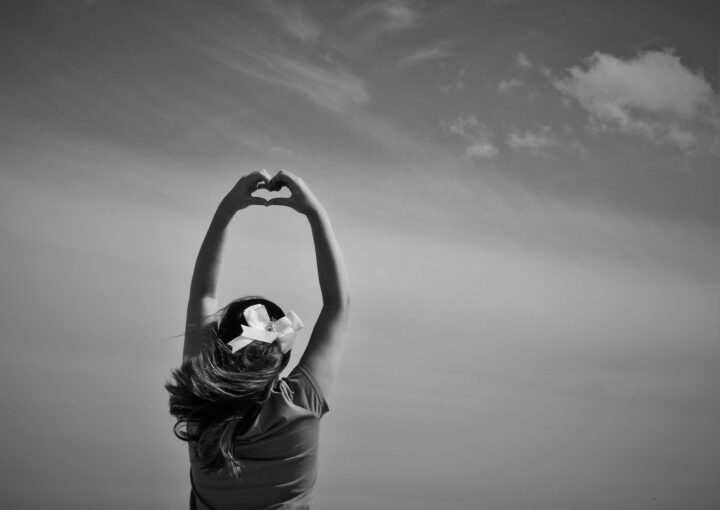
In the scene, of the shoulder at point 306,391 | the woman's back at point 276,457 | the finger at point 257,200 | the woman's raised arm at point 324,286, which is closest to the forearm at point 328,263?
the woman's raised arm at point 324,286

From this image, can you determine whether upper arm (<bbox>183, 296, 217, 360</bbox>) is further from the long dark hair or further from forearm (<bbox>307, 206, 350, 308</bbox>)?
forearm (<bbox>307, 206, 350, 308</bbox>)

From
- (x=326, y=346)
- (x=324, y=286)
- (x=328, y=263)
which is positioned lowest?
(x=326, y=346)

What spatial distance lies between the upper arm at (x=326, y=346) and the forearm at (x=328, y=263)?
45mm

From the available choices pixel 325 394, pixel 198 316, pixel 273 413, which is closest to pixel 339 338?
pixel 325 394

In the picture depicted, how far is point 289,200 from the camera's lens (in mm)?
2869

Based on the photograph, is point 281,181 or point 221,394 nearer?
point 221,394

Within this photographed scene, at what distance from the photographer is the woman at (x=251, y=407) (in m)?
2.21

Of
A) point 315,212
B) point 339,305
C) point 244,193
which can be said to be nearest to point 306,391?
point 339,305

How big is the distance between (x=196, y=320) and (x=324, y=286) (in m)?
0.62

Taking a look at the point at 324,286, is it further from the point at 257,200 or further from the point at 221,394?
the point at 221,394

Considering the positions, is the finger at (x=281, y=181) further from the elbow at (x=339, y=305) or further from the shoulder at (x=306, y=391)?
the shoulder at (x=306, y=391)

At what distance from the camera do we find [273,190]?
294 centimetres

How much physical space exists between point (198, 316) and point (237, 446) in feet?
2.48

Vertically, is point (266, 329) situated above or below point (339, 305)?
below
